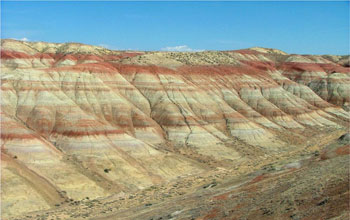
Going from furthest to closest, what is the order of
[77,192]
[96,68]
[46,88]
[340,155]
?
[96,68] → [46,88] → [77,192] → [340,155]

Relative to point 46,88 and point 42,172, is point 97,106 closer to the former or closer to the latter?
point 46,88

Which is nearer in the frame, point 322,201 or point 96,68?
point 322,201

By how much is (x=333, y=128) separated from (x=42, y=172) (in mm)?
72096

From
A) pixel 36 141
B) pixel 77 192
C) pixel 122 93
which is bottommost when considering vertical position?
pixel 77 192

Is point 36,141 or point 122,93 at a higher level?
point 122,93

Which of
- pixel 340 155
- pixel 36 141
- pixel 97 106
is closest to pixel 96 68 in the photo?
pixel 97 106

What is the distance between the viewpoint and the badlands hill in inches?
1506

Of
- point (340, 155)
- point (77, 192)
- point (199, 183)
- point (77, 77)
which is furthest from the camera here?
point (77, 77)

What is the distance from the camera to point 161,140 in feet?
233

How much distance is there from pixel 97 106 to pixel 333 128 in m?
58.0

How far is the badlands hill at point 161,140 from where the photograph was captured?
38250 millimetres

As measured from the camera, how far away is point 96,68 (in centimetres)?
8175

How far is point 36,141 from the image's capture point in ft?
180

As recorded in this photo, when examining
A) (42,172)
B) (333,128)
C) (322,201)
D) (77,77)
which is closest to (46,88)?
(77,77)
